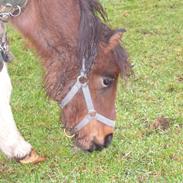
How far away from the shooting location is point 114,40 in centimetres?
291

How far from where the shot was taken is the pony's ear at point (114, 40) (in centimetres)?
289

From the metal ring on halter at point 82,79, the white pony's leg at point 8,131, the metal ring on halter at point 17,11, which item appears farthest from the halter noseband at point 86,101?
the white pony's leg at point 8,131

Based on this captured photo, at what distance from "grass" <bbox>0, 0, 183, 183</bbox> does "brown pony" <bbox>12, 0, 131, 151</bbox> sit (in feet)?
0.74

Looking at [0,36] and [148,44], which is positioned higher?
[0,36]

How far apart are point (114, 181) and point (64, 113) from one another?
609mm

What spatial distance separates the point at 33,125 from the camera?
4262 mm

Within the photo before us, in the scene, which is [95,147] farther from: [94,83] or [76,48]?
[76,48]

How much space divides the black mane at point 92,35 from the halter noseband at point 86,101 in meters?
0.08

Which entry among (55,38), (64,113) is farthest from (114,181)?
(55,38)

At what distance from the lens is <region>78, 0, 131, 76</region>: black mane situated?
288cm

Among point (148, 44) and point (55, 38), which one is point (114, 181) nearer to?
point (55, 38)

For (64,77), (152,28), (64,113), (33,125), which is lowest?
(152,28)

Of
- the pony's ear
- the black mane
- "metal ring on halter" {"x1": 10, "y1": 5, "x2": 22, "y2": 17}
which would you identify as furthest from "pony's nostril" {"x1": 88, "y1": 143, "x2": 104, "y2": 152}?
"metal ring on halter" {"x1": 10, "y1": 5, "x2": 22, "y2": 17}

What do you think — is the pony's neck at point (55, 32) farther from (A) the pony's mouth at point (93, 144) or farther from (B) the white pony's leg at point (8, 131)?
(B) the white pony's leg at point (8, 131)
